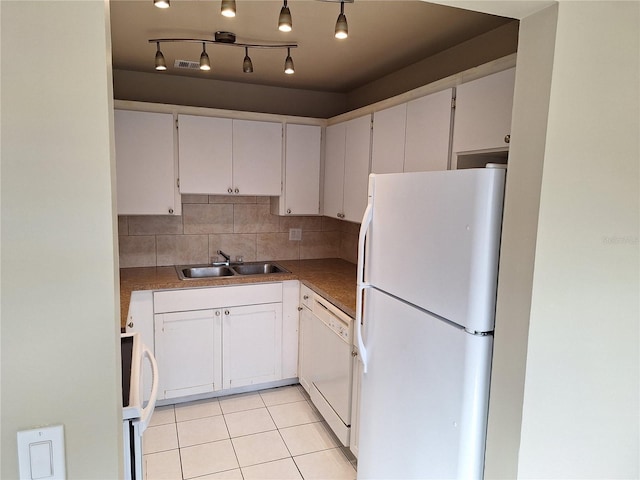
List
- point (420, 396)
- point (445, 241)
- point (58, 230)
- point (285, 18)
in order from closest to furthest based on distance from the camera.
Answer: point (58, 230)
point (445, 241)
point (420, 396)
point (285, 18)

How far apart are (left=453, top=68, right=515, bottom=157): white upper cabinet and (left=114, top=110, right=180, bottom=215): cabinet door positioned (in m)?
2.02

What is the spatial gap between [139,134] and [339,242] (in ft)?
6.34

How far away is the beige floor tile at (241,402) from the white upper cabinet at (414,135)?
1.90 meters

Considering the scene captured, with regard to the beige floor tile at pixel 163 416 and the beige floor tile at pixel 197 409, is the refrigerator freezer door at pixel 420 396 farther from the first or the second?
the beige floor tile at pixel 163 416

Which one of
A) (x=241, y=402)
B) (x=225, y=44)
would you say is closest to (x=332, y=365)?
(x=241, y=402)

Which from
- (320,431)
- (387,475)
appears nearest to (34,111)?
(387,475)

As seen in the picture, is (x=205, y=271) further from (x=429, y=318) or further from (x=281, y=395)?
(x=429, y=318)

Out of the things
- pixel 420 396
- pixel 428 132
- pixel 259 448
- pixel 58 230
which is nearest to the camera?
pixel 58 230

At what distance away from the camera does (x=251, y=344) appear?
3092 mm

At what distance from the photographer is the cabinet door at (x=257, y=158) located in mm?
3154

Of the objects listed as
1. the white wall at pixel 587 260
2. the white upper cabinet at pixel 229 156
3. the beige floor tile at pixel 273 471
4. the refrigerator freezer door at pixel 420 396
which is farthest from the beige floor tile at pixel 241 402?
the white wall at pixel 587 260

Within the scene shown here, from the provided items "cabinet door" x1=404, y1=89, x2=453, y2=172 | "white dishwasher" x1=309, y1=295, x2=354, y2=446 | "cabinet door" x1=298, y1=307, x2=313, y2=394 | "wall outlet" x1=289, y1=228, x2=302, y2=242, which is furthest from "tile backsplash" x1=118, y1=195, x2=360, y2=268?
"cabinet door" x1=404, y1=89, x2=453, y2=172

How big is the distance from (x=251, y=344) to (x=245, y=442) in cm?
71

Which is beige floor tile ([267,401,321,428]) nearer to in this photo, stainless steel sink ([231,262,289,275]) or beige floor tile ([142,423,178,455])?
beige floor tile ([142,423,178,455])
